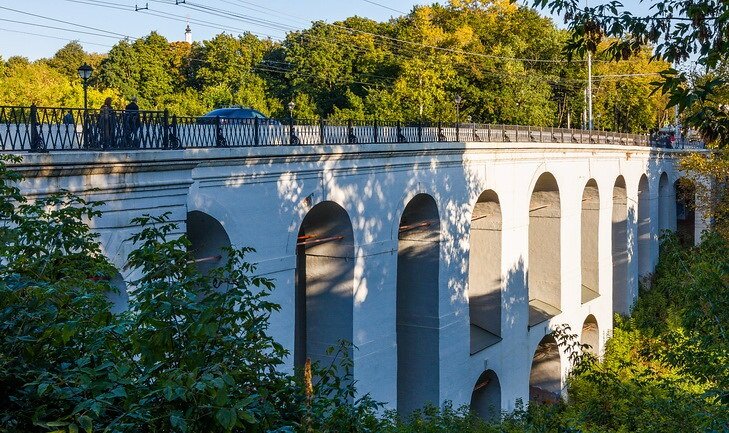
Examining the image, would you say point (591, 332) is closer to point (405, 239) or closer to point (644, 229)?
point (644, 229)

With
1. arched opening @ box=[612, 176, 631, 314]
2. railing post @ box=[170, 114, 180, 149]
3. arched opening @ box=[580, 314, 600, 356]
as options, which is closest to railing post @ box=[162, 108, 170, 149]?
railing post @ box=[170, 114, 180, 149]

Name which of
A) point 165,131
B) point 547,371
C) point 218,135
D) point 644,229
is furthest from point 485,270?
point 644,229

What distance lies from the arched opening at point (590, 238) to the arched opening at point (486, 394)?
10266 millimetres

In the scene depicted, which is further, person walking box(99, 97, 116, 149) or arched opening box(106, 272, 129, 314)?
arched opening box(106, 272, 129, 314)

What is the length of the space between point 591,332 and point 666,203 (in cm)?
1461

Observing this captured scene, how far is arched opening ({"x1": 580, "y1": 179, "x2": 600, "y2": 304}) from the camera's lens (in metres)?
33.3

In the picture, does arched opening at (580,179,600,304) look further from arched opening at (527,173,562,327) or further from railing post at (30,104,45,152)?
railing post at (30,104,45,152)

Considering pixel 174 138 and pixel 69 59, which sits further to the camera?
pixel 69 59

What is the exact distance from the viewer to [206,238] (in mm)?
14977

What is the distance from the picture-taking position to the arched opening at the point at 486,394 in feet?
78.3

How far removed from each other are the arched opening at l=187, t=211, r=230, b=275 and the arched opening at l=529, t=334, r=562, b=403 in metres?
15.2

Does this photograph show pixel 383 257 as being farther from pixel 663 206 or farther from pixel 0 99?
pixel 663 206

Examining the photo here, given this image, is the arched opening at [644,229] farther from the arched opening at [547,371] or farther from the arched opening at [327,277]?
the arched opening at [327,277]

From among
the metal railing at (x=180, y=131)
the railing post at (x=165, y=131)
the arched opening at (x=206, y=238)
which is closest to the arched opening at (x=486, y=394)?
the metal railing at (x=180, y=131)
